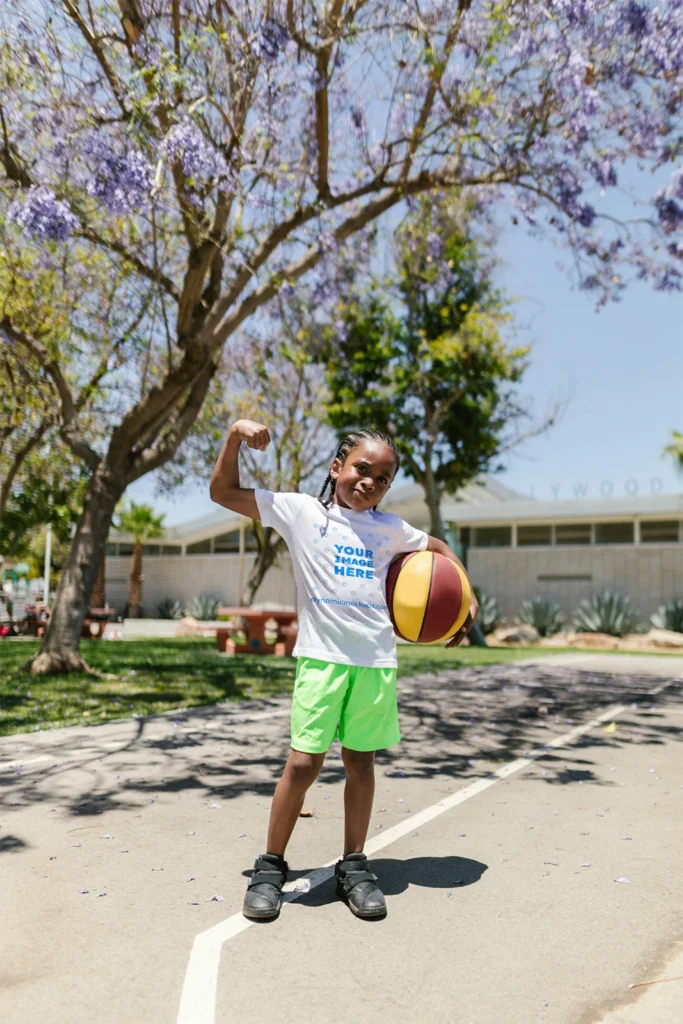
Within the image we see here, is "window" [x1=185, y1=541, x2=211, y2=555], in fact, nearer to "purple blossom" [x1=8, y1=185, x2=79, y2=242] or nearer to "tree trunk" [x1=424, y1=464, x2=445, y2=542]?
"tree trunk" [x1=424, y1=464, x2=445, y2=542]

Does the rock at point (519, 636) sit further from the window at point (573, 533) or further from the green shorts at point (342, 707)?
the green shorts at point (342, 707)

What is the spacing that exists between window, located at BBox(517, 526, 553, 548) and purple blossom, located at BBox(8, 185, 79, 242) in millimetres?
24487

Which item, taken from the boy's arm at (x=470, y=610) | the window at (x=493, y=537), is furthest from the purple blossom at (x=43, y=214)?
the window at (x=493, y=537)

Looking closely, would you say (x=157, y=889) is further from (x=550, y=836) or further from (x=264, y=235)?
(x=264, y=235)

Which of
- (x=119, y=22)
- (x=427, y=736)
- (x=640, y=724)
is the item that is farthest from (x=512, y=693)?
(x=119, y=22)

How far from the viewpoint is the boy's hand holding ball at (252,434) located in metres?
3.39

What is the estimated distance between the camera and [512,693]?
38.5 feet

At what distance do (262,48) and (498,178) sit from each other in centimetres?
383

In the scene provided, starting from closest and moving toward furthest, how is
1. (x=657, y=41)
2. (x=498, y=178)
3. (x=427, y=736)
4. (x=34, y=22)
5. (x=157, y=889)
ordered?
1. (x=157, y=889)
2. (x=427, y=736)
3. (x=34, y=22)
4. (x=657, y=41)
5. (x=498, y=178)

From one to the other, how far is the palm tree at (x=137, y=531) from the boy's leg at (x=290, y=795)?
112ft

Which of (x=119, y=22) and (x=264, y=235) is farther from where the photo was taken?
(x=264, y=235)

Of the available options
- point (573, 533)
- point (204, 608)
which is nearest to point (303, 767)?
point (573, 533)

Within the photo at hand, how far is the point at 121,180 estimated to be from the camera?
903cm

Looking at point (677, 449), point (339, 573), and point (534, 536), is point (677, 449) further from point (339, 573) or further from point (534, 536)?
point (339, 573)
